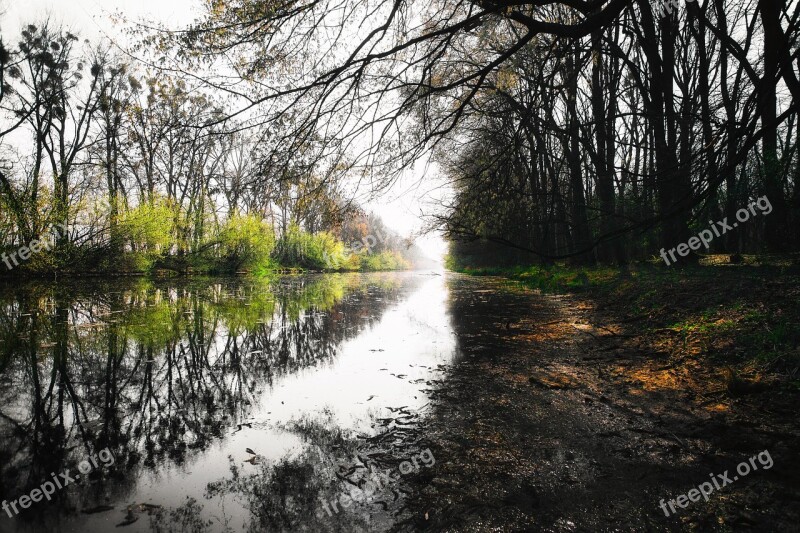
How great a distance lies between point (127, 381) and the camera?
9.97 ft

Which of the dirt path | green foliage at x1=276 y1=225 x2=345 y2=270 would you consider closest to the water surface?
the dirt path

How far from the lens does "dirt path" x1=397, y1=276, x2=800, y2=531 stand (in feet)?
4.58

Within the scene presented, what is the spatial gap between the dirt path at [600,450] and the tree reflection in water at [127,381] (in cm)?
93

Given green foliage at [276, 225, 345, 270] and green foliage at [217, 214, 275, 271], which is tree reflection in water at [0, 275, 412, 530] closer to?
green foliage at [217, 214, 275, 271]

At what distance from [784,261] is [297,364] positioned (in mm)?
7998

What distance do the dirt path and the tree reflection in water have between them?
3.06 ft

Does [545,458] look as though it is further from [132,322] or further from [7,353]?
[132,322]

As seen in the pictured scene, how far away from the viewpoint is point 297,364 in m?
3.70

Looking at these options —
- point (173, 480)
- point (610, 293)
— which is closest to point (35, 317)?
point (173, 480)

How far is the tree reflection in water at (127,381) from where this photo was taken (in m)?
1.84

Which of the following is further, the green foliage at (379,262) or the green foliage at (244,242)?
the green foliage at (379,262)

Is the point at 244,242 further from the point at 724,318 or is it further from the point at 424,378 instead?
the point at 724,318

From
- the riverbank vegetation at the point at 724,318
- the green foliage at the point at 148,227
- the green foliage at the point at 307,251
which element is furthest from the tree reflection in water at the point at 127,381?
the green foliage at the point at 307,251

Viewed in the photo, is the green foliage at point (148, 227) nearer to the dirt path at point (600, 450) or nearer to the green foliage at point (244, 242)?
the green foliage at point (244, 242)
